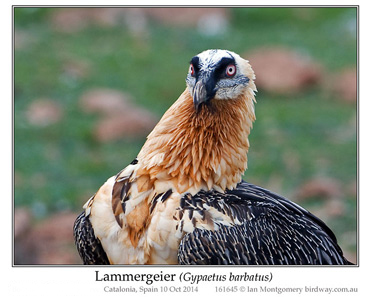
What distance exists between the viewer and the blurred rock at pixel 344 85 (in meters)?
19.8

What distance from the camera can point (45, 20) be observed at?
75.6 feet

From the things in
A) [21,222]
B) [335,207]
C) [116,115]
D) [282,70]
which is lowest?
[21,222]

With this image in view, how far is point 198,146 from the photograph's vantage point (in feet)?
26.0

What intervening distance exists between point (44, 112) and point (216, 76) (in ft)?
37.1

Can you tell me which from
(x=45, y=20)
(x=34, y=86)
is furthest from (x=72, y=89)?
(x=45, y=20)

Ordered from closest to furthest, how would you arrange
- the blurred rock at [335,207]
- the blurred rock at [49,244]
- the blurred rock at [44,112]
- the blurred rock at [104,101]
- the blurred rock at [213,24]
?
the blurred rock at [49,244]
the blurred rock at [335,207]
the blurred rock at [44,112]
the blurred rock at [104,101]
the blurred rock at [213,24]

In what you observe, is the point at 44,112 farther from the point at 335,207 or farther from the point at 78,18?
the point at 335,207

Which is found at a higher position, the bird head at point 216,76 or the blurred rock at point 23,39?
the blurred rock at point 23,39

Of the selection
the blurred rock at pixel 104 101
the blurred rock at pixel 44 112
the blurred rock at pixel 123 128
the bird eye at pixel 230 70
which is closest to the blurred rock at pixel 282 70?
the blurred rock at pixel 104 101

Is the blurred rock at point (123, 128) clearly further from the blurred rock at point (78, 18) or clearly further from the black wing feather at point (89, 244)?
the black wing feather at point (89, 244)

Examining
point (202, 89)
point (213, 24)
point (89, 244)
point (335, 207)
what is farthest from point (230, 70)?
point (213, 24)

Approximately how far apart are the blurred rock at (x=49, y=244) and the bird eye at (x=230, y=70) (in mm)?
5538

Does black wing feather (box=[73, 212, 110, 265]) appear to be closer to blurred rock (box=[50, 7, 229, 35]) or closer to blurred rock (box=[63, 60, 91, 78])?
blurred rock (box=[63, 60, 91, 78])
